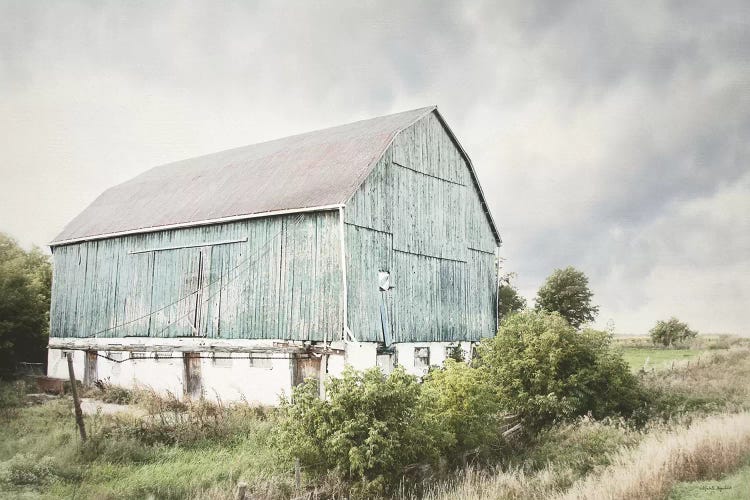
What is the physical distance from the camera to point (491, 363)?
54.0 ft

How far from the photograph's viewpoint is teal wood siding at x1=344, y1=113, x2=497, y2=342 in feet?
57.3

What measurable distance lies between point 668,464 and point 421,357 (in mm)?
10429

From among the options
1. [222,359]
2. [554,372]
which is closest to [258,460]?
[554,372]

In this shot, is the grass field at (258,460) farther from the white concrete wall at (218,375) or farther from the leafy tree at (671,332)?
the leafy tree at (671,332)

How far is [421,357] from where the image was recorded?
64.4ft

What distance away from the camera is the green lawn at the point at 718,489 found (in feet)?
27.2

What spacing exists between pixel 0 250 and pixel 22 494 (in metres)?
22.7

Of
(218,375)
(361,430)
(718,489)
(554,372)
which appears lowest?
(718,489)

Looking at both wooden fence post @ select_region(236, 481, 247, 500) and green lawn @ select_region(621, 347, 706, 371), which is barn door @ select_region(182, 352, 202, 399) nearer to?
wooden fence post @ select_region(236, 481, 247, 500)

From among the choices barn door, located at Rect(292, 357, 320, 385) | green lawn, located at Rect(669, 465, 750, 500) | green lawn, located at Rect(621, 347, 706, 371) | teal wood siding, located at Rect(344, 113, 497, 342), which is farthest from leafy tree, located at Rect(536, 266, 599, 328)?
green lawn, located at Rect(669, 465, 750, 500)

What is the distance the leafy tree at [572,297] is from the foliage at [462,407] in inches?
1271

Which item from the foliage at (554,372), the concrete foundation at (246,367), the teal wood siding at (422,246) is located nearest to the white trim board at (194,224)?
the teal wood siding at (422,246)

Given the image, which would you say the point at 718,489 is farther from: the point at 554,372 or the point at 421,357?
the point at 421,357

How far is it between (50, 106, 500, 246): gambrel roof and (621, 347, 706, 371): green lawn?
1225cm
